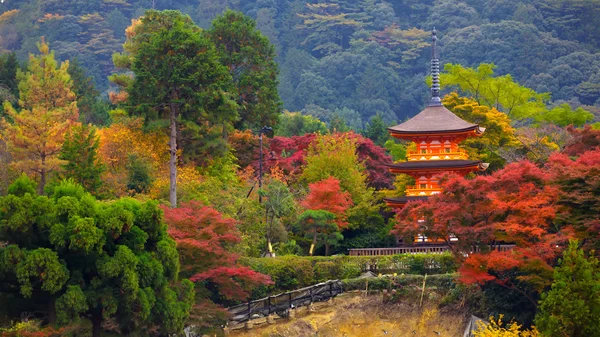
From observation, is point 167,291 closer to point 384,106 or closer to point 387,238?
point 387,238

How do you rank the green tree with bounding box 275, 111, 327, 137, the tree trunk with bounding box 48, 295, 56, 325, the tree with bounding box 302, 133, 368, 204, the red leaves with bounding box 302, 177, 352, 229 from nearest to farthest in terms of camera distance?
1. the tree trunk with bounding box 48, 295, 56, 325
2. the red leaves with bounding box 302, 177, 352, 229
3. the tree with bounding box 302, 133, 368, 204
4. the green tree with bounding box 275, 111, 327, 137

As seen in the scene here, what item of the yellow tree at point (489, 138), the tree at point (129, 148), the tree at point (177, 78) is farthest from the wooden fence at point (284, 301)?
the yellow tree at point (489, 138)

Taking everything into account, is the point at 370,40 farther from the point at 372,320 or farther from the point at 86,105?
the point at 372,320

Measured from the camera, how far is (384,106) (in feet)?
375

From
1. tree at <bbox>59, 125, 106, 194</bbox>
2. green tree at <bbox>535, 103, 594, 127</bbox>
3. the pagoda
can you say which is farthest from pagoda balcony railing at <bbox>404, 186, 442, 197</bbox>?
tree at <bbox>59, 125, 106, 194</bbox>

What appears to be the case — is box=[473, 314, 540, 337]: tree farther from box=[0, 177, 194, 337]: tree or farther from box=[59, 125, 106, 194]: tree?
box=[59, 125, 106, 194]: tree

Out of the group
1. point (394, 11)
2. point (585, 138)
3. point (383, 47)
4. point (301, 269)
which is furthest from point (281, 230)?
point (394, 11)

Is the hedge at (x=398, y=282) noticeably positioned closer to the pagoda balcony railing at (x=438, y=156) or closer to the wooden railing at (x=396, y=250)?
the wooden railing at (x=396, y=250)

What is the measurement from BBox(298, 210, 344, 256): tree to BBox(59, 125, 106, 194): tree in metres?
8.70

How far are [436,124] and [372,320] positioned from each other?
11.9 metres

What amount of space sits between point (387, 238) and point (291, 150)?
14.6 metres

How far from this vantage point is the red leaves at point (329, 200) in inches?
1993

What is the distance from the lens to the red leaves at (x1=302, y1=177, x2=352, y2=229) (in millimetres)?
50625

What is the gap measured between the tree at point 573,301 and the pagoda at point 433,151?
17.5 metres
